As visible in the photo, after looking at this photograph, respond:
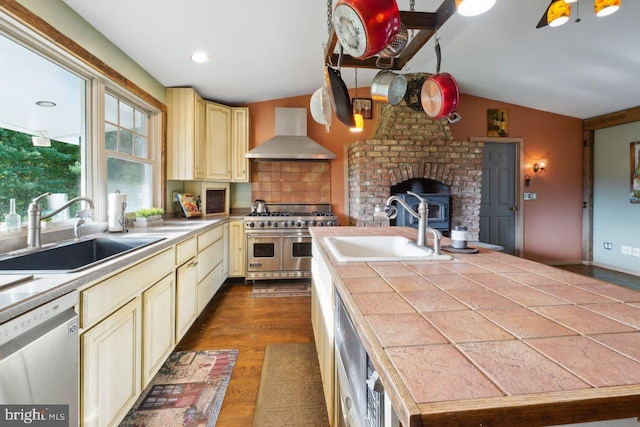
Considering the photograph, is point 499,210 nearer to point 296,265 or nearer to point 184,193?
point 296,265

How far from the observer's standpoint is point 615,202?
14.5 ft

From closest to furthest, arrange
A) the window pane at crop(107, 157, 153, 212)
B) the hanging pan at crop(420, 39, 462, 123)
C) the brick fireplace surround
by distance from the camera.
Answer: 1. the hanging pan at crop(420, 39, 462, 123)
2. the window pane at crop(107, 157, 153, 212)
3. the brick fireplace surround

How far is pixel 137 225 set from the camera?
8.38ft

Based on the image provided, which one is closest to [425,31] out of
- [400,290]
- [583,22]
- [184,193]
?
[400,290]

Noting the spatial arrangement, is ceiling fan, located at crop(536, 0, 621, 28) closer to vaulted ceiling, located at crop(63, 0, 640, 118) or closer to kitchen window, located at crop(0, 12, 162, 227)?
vaulted ceiling, located at crop(63, 0, 640, 118)

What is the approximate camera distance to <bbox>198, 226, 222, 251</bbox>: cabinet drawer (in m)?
2.60

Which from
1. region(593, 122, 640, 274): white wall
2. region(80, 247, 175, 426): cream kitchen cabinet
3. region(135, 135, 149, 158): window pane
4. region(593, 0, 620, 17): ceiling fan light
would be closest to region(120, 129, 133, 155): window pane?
region(135, 135, 149, 158): window pane

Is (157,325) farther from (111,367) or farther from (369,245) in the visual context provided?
(369,245)

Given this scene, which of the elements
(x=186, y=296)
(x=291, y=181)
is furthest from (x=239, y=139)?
(x=186, y=296)

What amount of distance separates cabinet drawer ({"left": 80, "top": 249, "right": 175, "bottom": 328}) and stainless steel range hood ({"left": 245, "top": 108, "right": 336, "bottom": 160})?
2.18m

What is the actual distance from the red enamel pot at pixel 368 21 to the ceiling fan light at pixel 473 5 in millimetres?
213

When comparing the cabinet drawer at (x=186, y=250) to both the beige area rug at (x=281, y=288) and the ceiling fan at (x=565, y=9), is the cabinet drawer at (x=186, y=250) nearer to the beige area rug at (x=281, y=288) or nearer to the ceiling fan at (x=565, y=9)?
the beige area rug at (x=281, y=288)

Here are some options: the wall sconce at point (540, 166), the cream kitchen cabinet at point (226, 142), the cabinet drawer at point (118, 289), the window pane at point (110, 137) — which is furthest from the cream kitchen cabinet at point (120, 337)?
the wall sconce at point (540, 166)

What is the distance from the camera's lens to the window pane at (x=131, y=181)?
250cm
